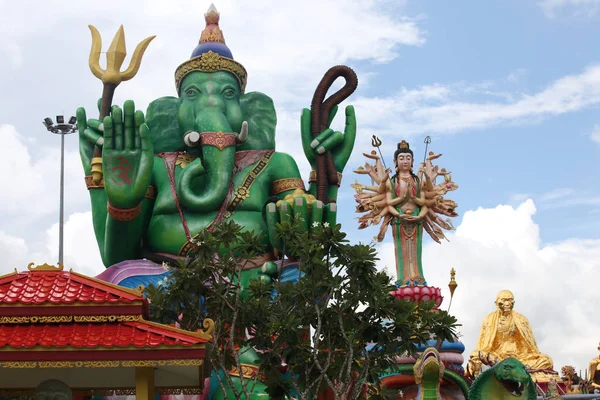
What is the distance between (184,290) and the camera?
1184cm

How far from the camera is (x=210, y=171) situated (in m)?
16.5

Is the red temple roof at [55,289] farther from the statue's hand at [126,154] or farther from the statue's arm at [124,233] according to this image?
the statue's arm at [124,233]

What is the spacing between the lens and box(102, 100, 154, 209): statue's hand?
1491 centimetres

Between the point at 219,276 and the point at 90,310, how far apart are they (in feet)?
8.74

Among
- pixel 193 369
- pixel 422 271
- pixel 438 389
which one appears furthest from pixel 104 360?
pixel 422 271

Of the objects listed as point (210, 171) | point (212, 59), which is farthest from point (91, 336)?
point (212, 59)

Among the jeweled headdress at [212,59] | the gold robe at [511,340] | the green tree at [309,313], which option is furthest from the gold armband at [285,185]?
the gold robe at [511,340]

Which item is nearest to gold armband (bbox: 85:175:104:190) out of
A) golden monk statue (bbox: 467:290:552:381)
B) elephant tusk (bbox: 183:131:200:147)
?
elephant tusk (bbox: 183:131:200:147)

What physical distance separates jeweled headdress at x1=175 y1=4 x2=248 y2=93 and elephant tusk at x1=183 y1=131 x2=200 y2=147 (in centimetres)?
114

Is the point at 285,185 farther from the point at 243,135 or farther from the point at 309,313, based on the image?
the point at 309,313

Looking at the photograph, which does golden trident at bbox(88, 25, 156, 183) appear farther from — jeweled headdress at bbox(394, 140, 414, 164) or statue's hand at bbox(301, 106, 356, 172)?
jeweled headdress at bbox(394, 140, 414, 164)

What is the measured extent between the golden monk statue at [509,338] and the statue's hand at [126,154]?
753 centimetres

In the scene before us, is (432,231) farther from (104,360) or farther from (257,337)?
(104,360)

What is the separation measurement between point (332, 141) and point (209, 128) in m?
1.85
